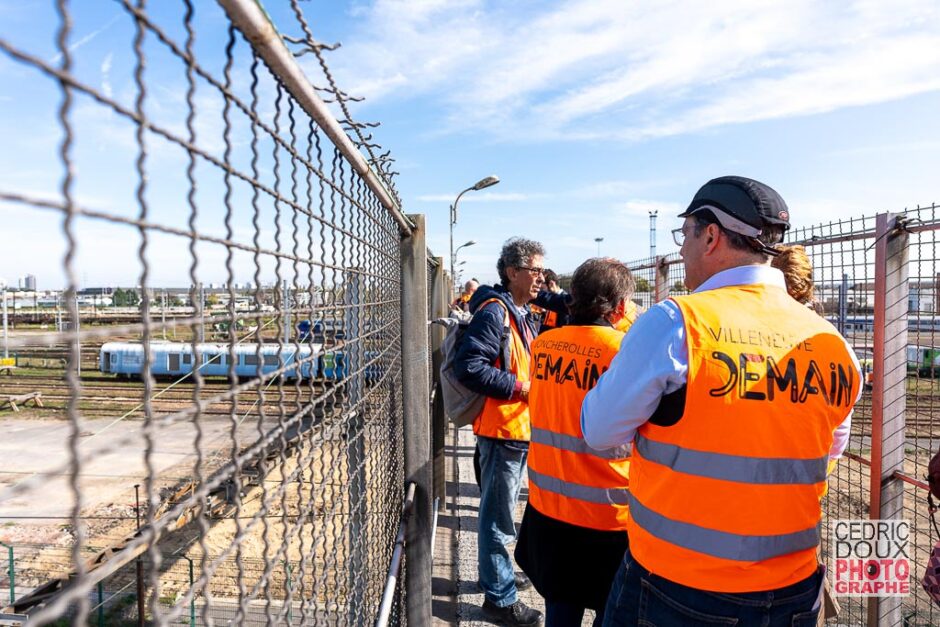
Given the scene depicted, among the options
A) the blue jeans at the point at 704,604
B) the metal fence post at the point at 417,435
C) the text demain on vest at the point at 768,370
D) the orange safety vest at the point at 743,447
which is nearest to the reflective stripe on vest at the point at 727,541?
the orange safety vest at the point at 743,447

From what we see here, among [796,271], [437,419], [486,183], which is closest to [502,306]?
[796,271]

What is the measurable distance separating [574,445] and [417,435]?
29.5 inches

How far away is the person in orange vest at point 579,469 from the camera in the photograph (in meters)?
2.67

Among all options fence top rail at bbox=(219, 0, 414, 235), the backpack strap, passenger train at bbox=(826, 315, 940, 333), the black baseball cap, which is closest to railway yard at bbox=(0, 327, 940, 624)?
passenger train at bbox=(826, 315, 940, 333)

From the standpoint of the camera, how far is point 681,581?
5.96ft

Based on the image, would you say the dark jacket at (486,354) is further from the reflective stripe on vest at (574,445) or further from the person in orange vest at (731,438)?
the person in orange vest at (731,438)

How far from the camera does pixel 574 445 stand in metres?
2.69

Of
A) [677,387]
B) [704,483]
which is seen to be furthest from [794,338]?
[704,483]

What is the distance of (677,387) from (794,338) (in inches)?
15.6

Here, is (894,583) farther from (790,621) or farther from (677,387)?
(677,387)

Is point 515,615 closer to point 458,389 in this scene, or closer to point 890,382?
point 458,389

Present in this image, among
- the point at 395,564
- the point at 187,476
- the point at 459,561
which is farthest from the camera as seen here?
the point at 187,476

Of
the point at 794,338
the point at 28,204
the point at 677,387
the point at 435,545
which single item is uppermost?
the point at 28,204

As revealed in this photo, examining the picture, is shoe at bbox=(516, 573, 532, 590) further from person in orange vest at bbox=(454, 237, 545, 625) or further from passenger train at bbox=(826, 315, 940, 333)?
passenger train at bbox=(826, 315, 940, 333)
